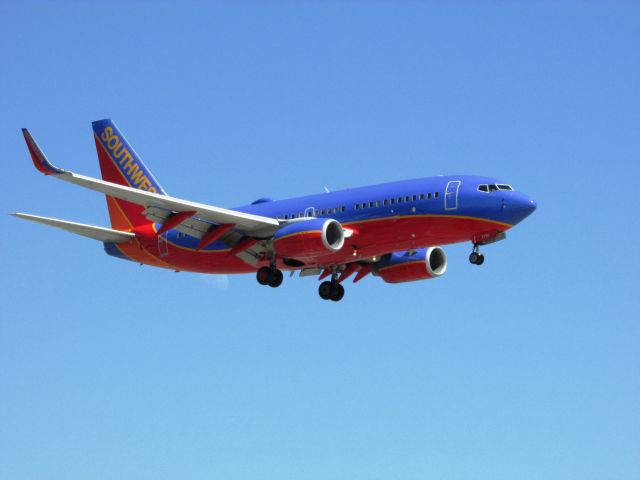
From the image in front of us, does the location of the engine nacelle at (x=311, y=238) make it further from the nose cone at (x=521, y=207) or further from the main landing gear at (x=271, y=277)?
the nose cone at (x=521, y=207)

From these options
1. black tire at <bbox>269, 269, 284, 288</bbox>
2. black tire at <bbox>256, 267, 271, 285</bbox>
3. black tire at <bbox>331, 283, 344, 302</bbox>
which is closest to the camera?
black tire at <bbox>269, 269, 284, 288</bbox>

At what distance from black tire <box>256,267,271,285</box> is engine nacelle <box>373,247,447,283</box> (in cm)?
705

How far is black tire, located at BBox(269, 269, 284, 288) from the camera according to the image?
58344 millimetres

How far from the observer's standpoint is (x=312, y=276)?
6219cm

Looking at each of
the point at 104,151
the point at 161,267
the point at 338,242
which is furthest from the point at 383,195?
the point at 104,151

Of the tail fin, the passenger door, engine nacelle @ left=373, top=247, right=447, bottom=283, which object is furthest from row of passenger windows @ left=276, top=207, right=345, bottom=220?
the tail fin

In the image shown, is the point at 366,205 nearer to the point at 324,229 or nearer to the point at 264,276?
the point at 324,229

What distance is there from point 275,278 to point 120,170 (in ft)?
48.9

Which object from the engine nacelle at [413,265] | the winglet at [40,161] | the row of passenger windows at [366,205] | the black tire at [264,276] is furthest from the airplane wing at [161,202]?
the engine nacelle at [413,265]

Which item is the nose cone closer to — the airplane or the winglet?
the airplane

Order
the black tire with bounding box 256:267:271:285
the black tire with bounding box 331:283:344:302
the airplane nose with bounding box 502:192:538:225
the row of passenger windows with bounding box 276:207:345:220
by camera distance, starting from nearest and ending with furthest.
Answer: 1. the airplane nose with bounding box 502:192:538:225
2. the row of passenger windows with bounding box 276:207:345:220
3. the black tire with bounding box 256:267:271:285
4. the black tire with bounding box 331:283:344:302

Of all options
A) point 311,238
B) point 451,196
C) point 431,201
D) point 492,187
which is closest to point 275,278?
point 311,238

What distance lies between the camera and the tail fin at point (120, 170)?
66.6 m

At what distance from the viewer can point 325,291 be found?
203 feet
